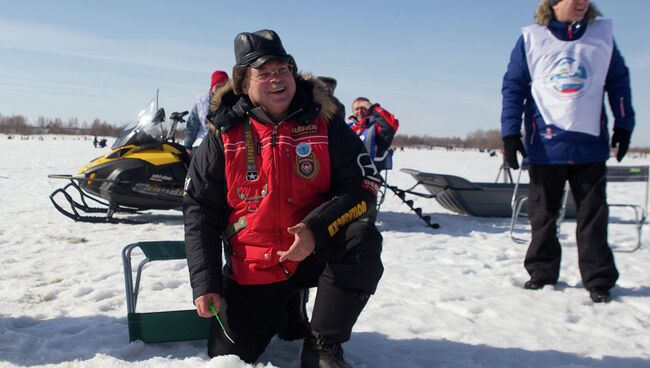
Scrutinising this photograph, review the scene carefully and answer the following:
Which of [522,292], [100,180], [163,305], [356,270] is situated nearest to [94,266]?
[163,305]

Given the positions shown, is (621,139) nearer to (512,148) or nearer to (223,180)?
(512,148)

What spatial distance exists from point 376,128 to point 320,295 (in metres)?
3.91

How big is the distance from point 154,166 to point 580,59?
13.4 feet

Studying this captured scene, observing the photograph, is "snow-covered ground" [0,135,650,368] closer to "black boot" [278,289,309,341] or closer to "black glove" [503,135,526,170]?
"black boot" [278,289,309,341]

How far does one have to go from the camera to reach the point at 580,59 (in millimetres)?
3264

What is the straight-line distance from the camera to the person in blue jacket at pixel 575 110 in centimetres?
326

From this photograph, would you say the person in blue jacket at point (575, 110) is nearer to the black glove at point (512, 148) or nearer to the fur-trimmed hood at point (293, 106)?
the black glove at point (512, 148)

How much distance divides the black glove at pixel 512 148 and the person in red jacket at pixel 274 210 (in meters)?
1.41

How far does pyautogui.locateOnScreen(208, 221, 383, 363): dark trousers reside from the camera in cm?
208

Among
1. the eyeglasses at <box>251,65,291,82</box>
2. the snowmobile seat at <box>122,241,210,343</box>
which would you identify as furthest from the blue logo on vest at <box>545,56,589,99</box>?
the snowmobile seat at <box>122,241,210,343</box>

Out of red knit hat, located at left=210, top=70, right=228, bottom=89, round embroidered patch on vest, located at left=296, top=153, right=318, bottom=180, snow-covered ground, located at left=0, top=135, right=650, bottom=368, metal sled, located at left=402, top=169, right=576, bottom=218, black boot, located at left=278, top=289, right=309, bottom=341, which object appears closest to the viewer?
round embroidered patch on vest, located at left=296, top=153, right=318, bottom=180

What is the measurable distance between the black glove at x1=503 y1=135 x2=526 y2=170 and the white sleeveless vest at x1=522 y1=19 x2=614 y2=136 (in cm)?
21

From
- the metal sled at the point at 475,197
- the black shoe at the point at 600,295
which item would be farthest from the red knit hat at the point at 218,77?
the black shoe at the point at 600,295

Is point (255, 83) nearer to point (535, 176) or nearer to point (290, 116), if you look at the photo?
point (290, 116)
